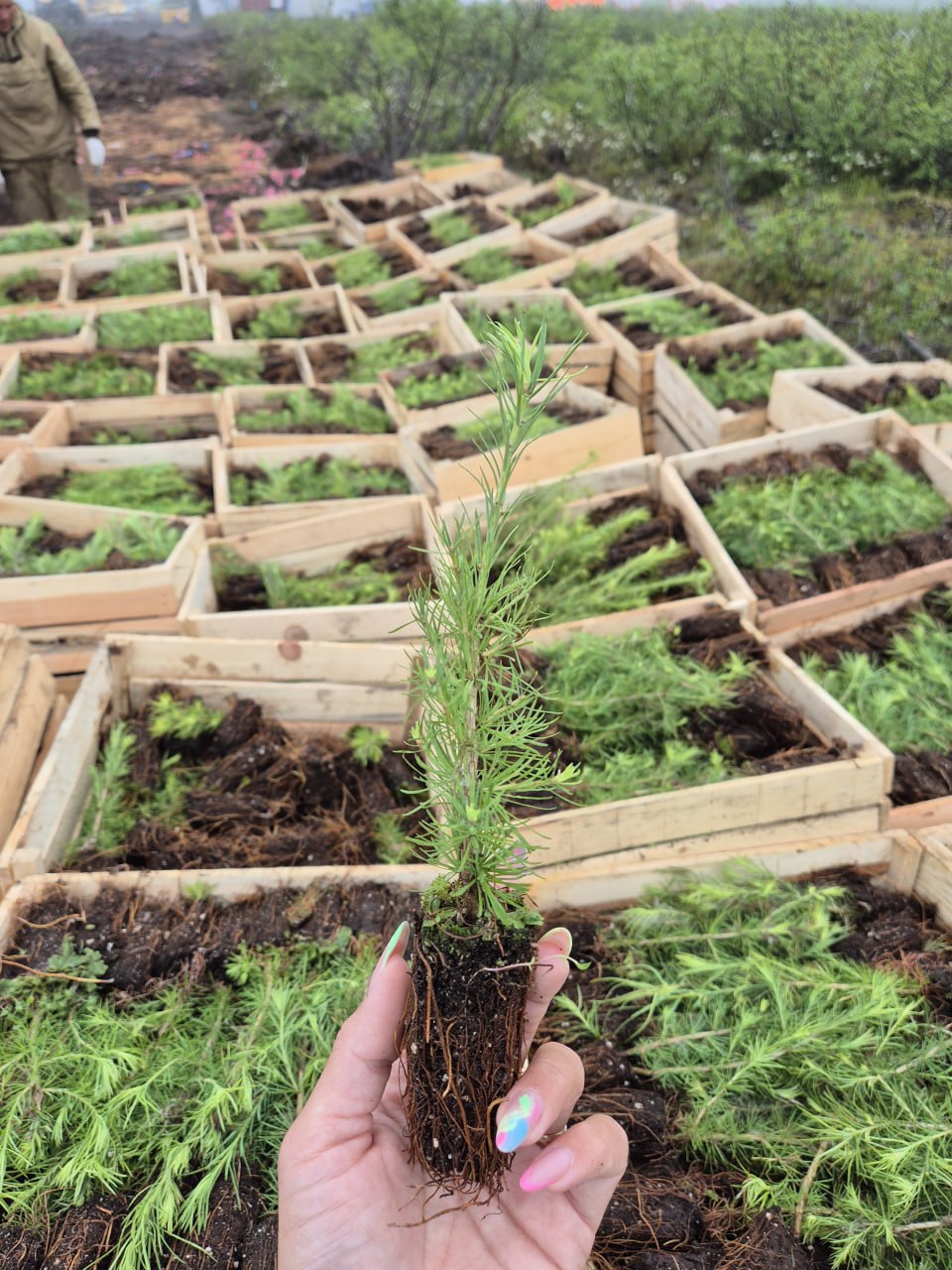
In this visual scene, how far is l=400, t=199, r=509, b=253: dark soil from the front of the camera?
773 cm

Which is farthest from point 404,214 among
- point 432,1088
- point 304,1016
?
point 432,1088

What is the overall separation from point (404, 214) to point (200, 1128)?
8.34m

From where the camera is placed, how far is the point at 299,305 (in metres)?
7.19

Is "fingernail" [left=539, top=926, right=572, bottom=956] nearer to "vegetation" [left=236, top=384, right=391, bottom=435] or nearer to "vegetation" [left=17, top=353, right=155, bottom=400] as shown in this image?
"vegetation" [left=236, top=384, right=391, bottom=435]

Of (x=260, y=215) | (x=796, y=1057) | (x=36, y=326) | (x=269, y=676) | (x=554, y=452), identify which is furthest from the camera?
(x=260, y=215)

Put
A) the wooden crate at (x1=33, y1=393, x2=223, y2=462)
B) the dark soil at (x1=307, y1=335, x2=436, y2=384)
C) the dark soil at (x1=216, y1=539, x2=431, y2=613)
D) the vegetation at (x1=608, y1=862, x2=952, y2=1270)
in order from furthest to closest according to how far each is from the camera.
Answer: the dark soil at (x1=307, y1=335, x2=436, y2=384) < the wooden crate at (x1=33, y1=393, x2=223, y2=462) < the dark soil at (x1=216, y1=539, x2=431, y2=613) < the vegetation at (x1=608, y1=862, x2=952, y2=1270)

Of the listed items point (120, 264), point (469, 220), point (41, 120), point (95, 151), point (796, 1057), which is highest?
point (41, 120)

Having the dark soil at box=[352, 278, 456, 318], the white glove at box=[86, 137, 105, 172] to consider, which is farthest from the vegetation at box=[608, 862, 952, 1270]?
the white glove at box=[86, 137, 105, 172]

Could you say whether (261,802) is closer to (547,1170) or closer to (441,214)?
(547,1170)

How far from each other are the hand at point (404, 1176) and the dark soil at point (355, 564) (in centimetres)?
261

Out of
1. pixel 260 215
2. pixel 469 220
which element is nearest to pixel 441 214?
pixel 469 220

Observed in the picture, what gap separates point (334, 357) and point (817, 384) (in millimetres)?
3110

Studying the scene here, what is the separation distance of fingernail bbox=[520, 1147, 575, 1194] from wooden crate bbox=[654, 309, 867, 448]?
409 cm

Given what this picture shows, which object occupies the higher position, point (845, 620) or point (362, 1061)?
point (362, 1061)
